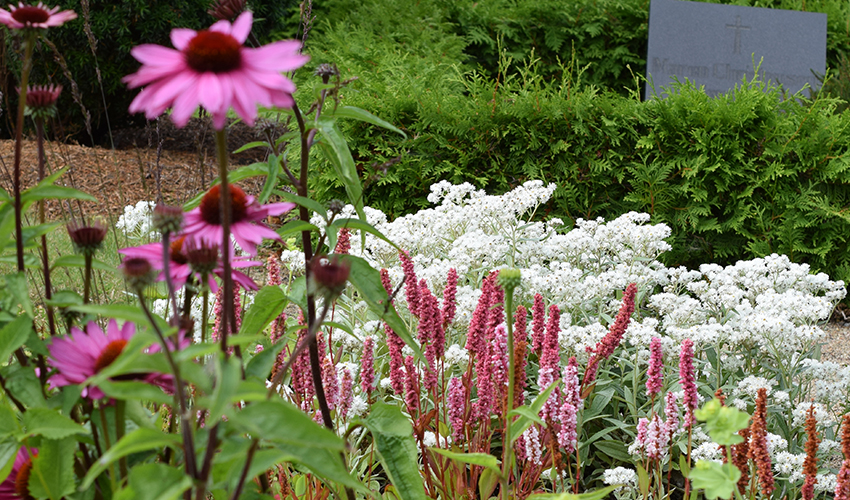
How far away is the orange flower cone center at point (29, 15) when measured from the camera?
38.9 inches

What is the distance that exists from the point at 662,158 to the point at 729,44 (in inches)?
111

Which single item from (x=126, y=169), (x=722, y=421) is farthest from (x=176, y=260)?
(x=126, y=169)

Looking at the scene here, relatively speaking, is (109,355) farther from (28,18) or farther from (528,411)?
(528,411)

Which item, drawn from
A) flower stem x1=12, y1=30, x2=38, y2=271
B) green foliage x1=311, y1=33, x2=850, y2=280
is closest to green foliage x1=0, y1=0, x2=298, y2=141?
green foliage x1=311, y1=33, x2=850, y2=280

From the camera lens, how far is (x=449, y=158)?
4.85m

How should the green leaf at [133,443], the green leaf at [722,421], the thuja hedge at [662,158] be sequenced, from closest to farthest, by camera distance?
1. the green leaf at [133,443]
2. the green leaf at [722,421]
3. the thuja hedge at [662,158]

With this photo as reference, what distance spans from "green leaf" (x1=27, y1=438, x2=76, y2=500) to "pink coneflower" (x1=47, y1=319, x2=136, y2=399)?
79 millimetres

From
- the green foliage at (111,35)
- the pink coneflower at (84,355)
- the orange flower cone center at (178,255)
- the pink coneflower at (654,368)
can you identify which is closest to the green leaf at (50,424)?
the pink coneflower at (84,355)

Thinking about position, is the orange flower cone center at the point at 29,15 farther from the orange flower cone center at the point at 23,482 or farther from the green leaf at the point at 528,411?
the green leaf at the point at 528,411

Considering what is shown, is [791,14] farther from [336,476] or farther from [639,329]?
[336,476]

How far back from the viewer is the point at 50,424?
2.87 feet

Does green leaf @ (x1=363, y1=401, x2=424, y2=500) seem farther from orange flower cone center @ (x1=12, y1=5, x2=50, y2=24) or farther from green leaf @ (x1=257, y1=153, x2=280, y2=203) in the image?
orange flower cone center @ (x1=12, y1=5, x2=50, y2=24)

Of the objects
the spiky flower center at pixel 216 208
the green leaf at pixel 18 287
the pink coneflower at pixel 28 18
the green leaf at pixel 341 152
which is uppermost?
the pink coneflower at pixel 28 18

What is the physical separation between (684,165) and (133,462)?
420 centimetres
